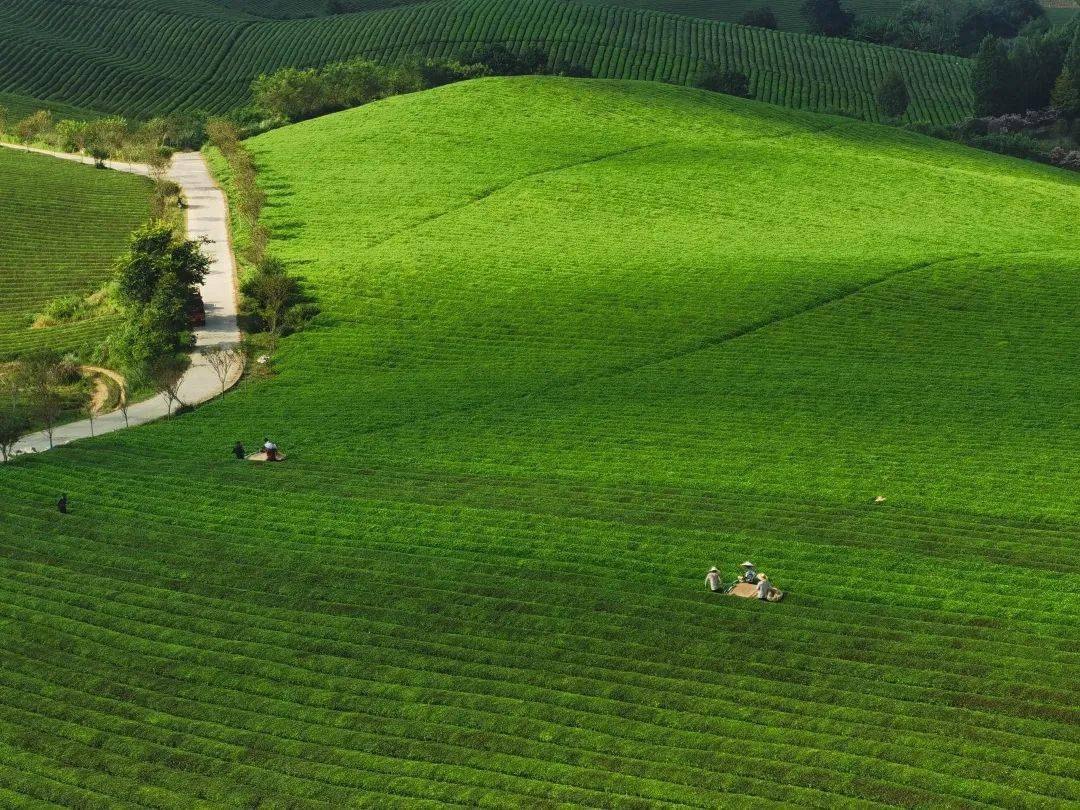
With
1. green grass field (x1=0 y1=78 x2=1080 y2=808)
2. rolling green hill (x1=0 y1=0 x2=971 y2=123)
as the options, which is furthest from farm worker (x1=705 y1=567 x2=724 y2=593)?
rolling green hill (x1=0 y1=0 x2=971 y2=123)

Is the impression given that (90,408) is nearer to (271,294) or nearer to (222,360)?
(222,360)

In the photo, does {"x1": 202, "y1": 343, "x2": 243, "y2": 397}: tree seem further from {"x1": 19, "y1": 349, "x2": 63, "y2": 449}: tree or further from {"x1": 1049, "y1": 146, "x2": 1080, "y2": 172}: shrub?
{"x1": 1049, "y1": 146, "x2": 1080, "y2": 172}: shrub

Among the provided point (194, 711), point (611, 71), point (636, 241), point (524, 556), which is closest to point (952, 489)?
point (524, 556)

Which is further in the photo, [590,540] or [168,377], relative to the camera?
[168,377]

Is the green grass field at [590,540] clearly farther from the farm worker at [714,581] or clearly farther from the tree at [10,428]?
the tree at [10,428]

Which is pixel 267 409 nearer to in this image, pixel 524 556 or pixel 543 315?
pixel 543 315

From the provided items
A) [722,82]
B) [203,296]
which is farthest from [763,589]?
[722,82]
